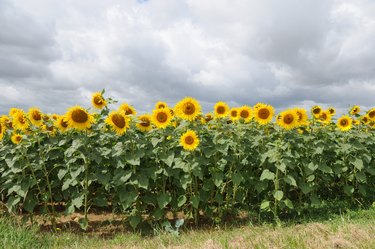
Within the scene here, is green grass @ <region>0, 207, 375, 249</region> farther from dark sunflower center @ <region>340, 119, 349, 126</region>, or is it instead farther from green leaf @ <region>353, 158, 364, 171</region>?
dark sunflower center @ <region>340, 119, 349, 126</region>

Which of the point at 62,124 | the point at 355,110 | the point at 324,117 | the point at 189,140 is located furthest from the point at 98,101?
the point at 355,110

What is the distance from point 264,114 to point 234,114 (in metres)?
0.62

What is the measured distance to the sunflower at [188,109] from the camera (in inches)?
276

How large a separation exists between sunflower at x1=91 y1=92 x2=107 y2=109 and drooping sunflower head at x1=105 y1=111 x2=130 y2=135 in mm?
580

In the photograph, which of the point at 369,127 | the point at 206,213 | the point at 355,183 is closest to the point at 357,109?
the point at 369,127

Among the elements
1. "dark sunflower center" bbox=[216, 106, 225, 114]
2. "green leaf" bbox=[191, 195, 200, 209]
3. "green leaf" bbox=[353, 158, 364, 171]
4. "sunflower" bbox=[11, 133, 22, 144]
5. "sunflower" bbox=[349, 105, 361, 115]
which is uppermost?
"sunflower" bbox=[349, 105, 361, 115]

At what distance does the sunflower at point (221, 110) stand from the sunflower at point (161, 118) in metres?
1.19

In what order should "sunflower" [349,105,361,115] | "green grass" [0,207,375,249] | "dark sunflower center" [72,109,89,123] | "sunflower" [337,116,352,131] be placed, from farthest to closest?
"sunflower" [349,105,361,115] → "sunflower" [337,116,352,131] → "dark sunflower center" [72,109,89,123] → "green grass" [0,207,375,249]

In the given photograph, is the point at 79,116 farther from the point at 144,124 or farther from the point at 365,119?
the point at 365,119

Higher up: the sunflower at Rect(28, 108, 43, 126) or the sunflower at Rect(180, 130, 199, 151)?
the sunflower at Rect(28, 108, 43, 126)

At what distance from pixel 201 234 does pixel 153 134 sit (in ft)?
6.23

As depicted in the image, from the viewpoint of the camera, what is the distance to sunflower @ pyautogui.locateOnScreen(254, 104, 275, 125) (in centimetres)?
761

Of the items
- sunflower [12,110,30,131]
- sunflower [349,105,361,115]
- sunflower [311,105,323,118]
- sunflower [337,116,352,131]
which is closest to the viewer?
sunflower [12,110,30,131]

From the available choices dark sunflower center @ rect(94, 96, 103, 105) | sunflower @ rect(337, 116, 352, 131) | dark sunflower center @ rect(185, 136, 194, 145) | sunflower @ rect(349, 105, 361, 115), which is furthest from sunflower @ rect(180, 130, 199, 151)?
sunflower @ rect(349, 105, 361, 115)
